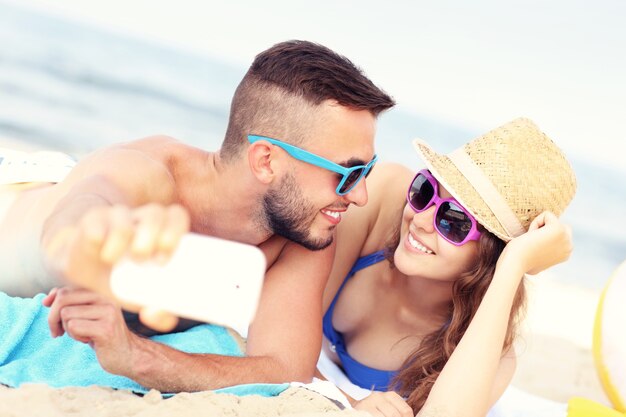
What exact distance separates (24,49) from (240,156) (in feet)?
41.2

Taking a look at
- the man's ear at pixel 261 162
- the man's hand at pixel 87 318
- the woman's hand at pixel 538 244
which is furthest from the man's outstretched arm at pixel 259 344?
the woman's hand at pixel 538 244

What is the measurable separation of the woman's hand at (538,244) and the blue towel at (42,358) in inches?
36.4

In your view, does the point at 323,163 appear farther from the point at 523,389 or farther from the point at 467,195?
the point at 523,389

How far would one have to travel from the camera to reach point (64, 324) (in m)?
1.88

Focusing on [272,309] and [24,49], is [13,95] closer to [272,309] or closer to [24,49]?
[24,49]

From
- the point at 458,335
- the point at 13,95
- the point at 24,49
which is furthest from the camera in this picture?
the point at 24,49

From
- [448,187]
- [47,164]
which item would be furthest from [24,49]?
[448,187]

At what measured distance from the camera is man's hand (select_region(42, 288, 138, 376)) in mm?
1837

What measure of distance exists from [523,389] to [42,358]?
10.5 ft

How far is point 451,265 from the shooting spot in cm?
292

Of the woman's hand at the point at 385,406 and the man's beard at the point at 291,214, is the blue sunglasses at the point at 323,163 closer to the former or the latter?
the man's beard at the point at 291,214

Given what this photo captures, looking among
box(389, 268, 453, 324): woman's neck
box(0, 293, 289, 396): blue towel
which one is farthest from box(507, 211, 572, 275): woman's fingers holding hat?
box(0, 293, 289, 396): blue towel

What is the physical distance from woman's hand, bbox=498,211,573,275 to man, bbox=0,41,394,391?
0.56 meters

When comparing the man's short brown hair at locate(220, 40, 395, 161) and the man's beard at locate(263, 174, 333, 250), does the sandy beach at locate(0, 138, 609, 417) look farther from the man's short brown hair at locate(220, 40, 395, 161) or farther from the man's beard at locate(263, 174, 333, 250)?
the man's short brown hair at locate(220, 40, 395, 161)
